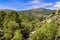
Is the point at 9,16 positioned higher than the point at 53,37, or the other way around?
the point at 9,16

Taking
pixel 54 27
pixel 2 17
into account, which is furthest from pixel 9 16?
pixel 54 27

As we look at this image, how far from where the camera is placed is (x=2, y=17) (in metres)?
118

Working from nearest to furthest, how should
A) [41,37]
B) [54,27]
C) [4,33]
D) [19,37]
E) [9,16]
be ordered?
1. [41,37]
2. [54,27]
3. [19,37]
4. [4,33]
5. [9,16]

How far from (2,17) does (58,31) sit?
55.7 meters

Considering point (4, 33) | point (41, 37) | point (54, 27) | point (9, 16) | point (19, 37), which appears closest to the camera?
point (41, 37)

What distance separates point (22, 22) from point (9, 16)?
10260mm

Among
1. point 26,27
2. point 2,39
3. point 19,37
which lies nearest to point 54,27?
point 19,37

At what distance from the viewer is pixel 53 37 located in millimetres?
72375

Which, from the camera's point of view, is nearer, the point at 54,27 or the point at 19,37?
the point at 54,27

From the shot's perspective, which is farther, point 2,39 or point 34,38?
point 2,39

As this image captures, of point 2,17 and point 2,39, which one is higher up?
point 2,17

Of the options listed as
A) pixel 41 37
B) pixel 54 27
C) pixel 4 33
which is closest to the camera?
pixel 41 37

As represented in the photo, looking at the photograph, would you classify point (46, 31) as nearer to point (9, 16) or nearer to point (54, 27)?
point (54, 27)

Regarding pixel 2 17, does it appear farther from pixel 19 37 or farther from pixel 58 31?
pixel 58 31
